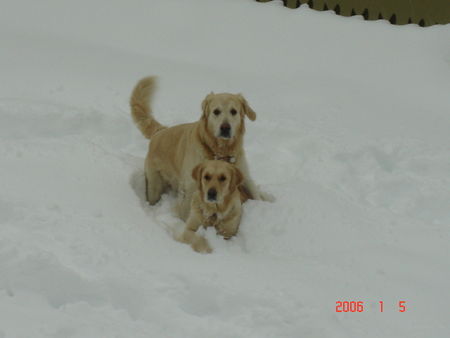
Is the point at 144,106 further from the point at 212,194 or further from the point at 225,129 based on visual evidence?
the point at 212,194

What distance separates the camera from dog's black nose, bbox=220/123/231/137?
402cm

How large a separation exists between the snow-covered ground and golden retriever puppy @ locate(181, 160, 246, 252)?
0.37 ft

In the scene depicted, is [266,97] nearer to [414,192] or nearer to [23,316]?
[414,192]

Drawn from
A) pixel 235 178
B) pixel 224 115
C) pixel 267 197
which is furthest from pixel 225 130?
pixel 267 197

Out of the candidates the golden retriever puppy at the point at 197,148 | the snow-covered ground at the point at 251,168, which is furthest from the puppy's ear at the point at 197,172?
the snow-covered ground at the point at 251,168

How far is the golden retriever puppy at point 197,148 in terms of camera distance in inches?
161

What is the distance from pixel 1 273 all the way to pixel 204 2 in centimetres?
661

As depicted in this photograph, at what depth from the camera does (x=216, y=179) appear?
3.78 meters

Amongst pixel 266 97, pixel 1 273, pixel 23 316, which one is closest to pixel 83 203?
pixel 1 273

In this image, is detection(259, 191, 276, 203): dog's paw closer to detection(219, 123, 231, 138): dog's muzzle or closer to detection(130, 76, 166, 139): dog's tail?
detection(219, 123, 231, 138): dog's muzzle

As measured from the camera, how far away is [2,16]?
7.59 meters

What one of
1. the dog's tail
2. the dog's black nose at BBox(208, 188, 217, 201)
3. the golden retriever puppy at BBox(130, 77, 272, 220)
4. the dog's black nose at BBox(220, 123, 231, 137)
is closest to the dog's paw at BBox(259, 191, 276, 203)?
the golden retriever puppy at BBox(130, 77, 272, 220)

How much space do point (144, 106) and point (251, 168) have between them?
1071 millimetres
